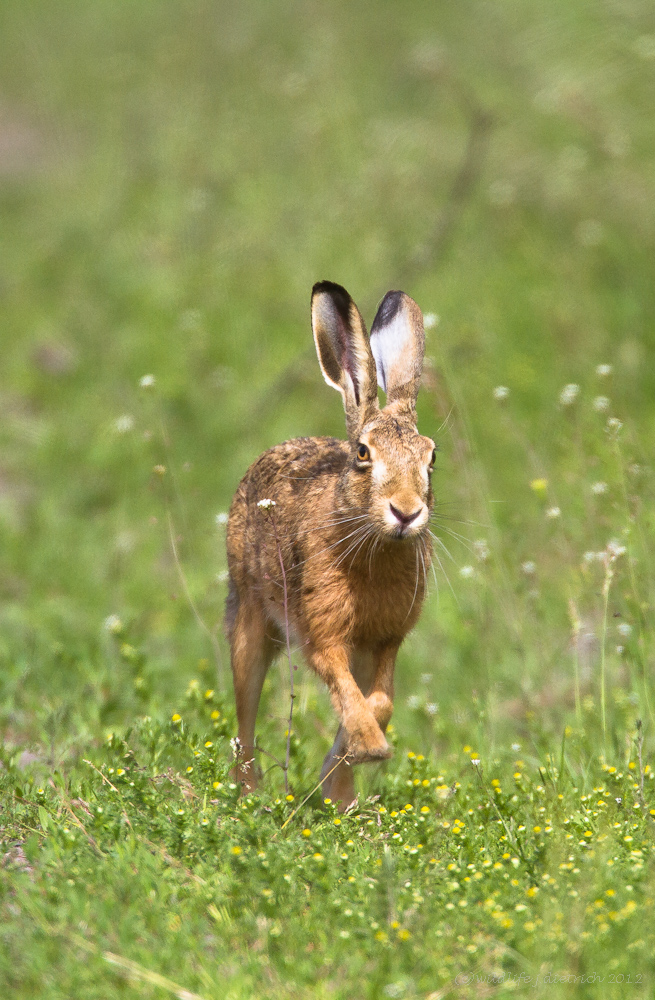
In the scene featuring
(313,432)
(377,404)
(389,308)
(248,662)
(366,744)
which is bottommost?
(313,432)

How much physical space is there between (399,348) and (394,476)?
94 centimetres

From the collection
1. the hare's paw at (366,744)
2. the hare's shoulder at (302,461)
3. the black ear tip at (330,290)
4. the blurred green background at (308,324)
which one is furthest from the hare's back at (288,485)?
the hare's paw at (366,744)

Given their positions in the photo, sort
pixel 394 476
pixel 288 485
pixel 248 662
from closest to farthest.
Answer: pixel 394 476 → pixel 248 662 → pixel 288 485

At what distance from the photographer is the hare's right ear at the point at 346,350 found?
16.4ft

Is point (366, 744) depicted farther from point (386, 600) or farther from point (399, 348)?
point (399, 348)

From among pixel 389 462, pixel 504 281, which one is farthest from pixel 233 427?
pixel 389 462

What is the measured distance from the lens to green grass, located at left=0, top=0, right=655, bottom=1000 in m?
3.54

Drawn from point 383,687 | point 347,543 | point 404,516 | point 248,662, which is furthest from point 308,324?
point 404,516

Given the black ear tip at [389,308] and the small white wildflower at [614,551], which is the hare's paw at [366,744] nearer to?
the small white wildflower at [614,551]

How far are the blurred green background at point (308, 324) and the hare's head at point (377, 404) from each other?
704mm

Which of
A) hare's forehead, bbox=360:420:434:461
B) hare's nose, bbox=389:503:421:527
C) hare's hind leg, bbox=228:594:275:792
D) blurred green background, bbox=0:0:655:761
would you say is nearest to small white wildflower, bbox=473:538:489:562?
blurred green background, bbox=0:0:655:761

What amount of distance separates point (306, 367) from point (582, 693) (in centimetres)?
461

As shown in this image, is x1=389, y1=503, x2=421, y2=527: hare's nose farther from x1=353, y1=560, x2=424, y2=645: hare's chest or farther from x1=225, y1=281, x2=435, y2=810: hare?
x1=353, y1=560, x2=424, y2=645: hare's chest

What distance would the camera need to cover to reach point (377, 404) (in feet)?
16.6
